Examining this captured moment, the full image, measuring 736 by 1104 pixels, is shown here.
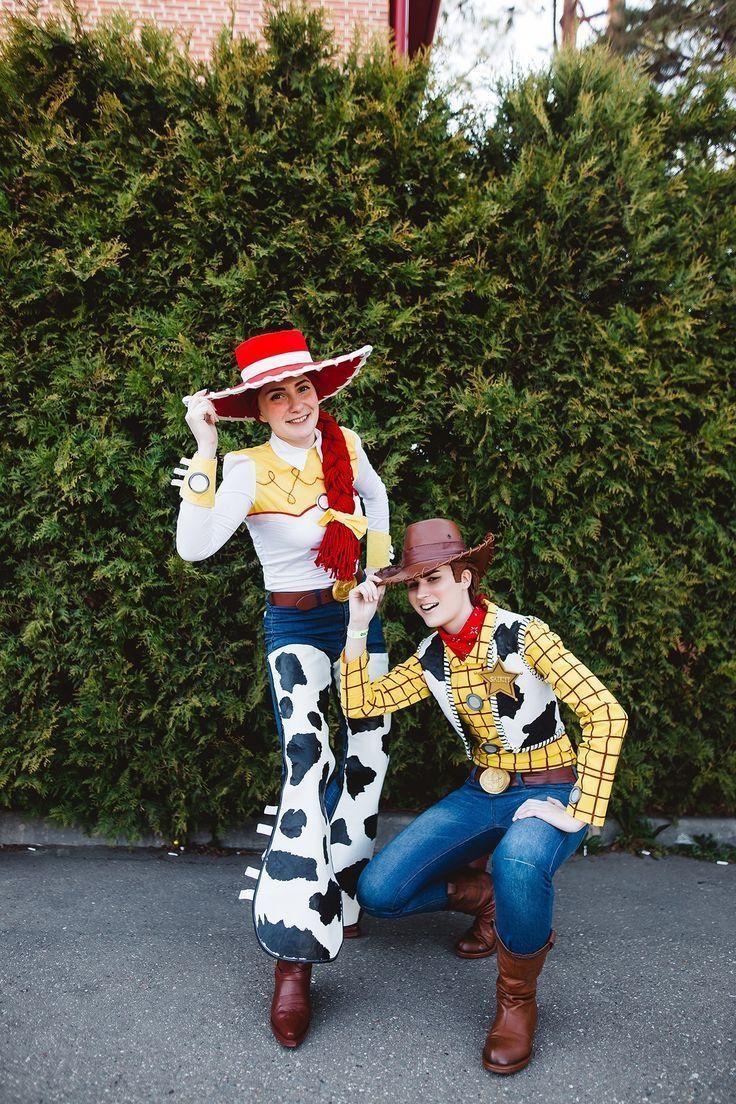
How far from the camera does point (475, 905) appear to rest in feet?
9.46

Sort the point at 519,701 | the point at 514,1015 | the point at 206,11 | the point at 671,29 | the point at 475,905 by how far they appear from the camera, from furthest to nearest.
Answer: the point at 671,29, the point at 206,11, the point at 475,905, the point at 519,701, the point at 514,1015

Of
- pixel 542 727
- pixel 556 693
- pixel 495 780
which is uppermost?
pixel 556 693

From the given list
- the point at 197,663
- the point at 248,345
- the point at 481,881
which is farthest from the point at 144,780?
the point at 248,345

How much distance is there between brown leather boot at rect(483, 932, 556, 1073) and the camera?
7.48ft

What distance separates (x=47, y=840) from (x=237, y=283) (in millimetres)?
2715

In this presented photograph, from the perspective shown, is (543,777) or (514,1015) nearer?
(514,1015)

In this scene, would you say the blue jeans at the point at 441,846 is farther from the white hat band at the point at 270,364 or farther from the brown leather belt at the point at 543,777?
the white hat band at the point at 270,364

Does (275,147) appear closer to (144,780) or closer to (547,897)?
(144,780)

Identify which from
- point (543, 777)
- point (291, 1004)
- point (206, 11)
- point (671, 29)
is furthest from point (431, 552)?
point (671, 29)

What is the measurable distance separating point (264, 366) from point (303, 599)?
74 centimetres

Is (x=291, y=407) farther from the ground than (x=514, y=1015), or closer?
farther from the ground

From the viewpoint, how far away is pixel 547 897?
2275 mm

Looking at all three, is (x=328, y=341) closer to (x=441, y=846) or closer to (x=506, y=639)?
(x=506, y=639)

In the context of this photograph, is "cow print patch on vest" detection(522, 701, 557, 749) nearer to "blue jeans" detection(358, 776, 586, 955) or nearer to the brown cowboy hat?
"blue jeans" detection(358, 776, 586, 955)
